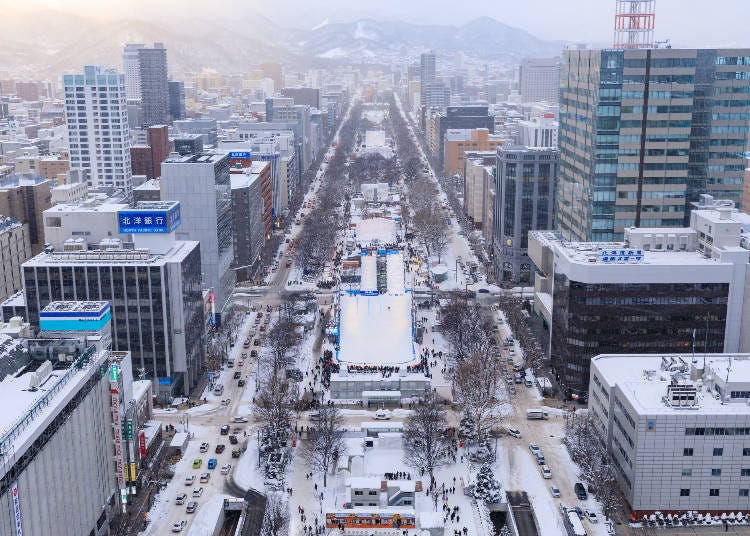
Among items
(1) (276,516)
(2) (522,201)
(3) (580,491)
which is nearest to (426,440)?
(3) (580,491)

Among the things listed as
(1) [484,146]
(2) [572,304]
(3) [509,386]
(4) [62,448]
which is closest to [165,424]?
(4) [62,448]

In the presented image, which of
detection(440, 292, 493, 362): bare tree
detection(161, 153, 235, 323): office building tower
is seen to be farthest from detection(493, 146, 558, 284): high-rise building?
detection(161, 153, 235, 323): office building tower

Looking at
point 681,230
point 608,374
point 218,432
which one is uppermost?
point 681,230

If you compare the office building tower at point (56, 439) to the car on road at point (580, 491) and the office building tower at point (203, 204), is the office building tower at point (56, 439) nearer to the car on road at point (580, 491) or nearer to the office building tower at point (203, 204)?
the car on road at point (580, 491)

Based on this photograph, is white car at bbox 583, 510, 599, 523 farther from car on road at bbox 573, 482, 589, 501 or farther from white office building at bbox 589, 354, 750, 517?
white office building at bbox 589, 354, 750, 517

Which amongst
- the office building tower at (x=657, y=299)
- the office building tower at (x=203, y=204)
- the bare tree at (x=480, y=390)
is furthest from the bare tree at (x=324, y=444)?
the office building tower at (x=203, y=204)

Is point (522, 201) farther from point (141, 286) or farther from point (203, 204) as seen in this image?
point (141, 286)

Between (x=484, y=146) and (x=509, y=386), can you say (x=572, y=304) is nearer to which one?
(x=509, y=386)
